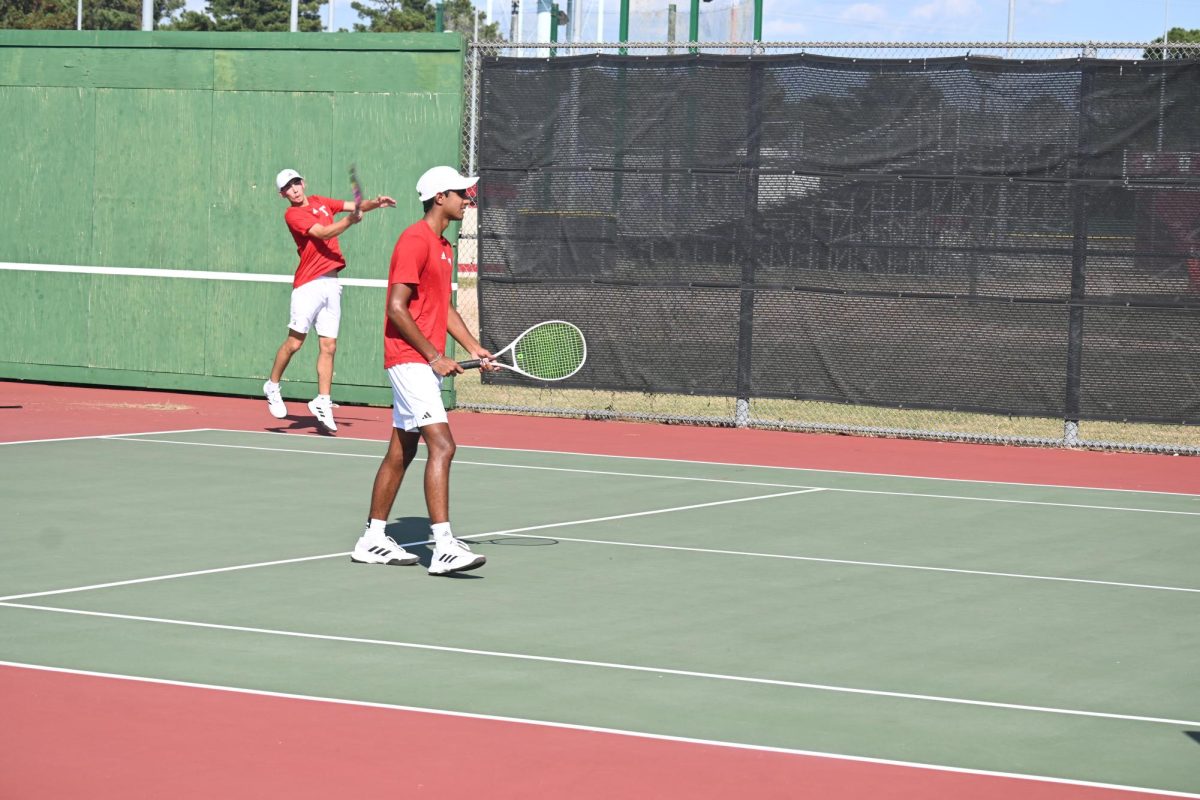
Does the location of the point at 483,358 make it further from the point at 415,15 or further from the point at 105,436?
the point at 415,15

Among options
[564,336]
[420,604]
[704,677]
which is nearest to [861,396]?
[564,336]

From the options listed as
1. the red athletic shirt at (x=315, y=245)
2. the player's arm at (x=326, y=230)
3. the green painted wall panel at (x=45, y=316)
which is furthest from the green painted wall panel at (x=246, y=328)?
the player's arm at (x=326, y=230)

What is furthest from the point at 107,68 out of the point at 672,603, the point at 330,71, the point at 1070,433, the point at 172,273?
the point at 672,603

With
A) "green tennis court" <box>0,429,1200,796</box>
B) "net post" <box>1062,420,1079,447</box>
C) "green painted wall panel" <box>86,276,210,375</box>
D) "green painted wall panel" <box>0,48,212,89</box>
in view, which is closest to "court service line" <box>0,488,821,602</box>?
"green tennis court" <box>0,429,1200,796</box>

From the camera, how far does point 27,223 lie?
57.2 ft

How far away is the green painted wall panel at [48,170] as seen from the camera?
1716cm

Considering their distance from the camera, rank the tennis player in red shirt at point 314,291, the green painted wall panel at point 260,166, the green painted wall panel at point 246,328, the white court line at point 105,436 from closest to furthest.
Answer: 1. the white court line at point 105,436
2. the tennis player in red shirt at point 314,291
3. the green painted wall panel at point 260,166
4. the green painted wall panel at point 246,328

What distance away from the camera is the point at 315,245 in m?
14.0

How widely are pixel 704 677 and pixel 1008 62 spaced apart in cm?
884

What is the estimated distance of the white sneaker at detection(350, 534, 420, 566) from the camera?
861 cm

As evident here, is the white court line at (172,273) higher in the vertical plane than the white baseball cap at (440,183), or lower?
lower

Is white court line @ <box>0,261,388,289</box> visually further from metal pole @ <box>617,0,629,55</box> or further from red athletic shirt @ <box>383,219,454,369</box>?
metal pole @ <box>617,0,629,55</box>

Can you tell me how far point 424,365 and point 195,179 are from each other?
896 cm

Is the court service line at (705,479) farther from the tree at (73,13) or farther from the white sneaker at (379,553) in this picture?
the tree at (73,13)
